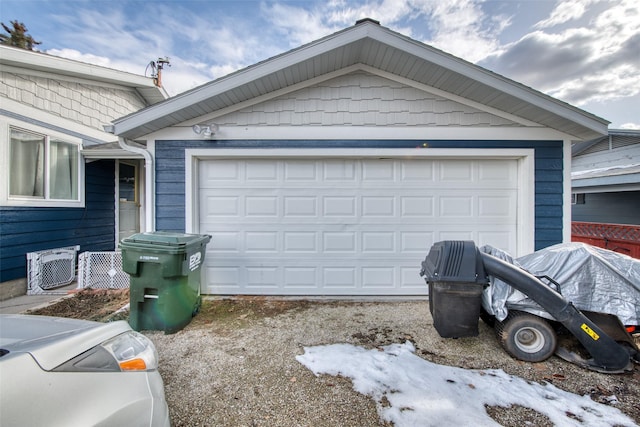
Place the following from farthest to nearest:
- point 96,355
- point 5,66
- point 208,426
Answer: point 5,66 < point 208,426 < point 96,355

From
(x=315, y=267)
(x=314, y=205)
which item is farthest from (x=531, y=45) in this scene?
(x=315, y=267)

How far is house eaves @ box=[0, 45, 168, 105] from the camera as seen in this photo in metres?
4.25

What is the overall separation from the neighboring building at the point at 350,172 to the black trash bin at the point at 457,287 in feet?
5.26

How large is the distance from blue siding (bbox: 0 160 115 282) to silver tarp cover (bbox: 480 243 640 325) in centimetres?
688

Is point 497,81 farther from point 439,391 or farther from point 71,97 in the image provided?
point 71,97

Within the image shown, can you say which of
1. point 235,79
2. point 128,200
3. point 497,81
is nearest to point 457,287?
point 497,81

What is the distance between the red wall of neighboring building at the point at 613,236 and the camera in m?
6.09

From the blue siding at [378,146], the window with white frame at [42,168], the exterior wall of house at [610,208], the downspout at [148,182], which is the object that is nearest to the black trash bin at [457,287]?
the blue siding at [378,146]

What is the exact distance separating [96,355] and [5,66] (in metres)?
5.84

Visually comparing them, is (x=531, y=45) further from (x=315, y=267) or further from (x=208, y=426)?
(x=208, y=426)

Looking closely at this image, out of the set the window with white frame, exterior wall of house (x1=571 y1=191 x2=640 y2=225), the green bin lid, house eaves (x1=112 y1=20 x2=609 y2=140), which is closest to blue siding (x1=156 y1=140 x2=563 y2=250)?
house eaves (x1=112 y1=20 x2=609 y2=140)

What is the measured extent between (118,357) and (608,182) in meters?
10.0

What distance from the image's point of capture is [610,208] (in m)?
8.71

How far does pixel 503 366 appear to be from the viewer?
2551 millimetres
